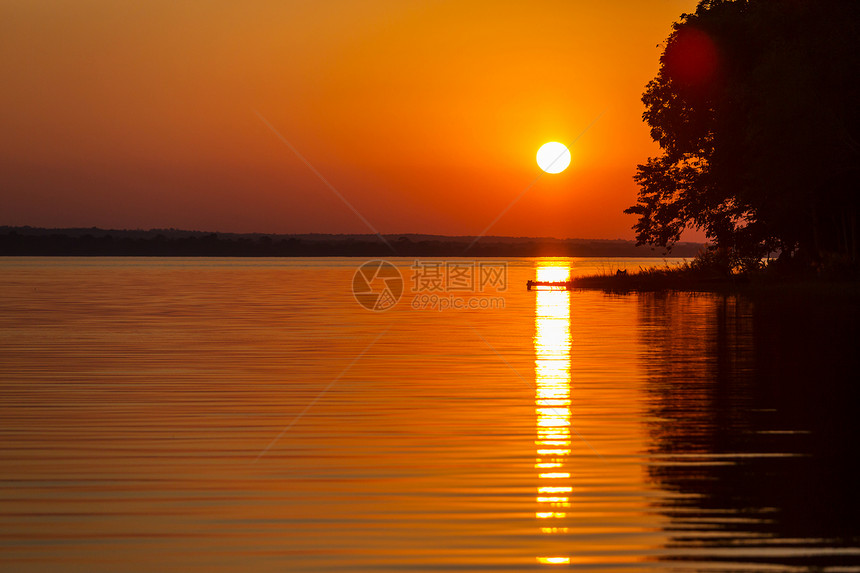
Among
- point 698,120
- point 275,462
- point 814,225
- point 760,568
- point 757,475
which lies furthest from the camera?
point 698,120

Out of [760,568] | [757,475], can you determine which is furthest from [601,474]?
[760,568]

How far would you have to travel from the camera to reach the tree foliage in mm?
42875

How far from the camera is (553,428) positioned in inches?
527

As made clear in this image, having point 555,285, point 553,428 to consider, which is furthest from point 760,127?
point 553,428

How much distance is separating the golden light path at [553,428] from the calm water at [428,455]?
50 millimetres

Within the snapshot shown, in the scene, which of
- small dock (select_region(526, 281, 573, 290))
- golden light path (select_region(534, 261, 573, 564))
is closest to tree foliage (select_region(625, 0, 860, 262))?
small dock (select_region(526, 281, 573, 290))

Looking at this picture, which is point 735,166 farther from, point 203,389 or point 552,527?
point 552,527

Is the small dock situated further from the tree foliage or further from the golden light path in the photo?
the golden light path

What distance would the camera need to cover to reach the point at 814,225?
1951 inches

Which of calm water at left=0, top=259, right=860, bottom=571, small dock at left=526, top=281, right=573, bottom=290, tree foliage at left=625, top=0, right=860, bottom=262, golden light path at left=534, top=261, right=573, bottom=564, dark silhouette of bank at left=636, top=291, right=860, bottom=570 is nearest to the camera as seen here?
calm water at left=0, top=259, right=860, bottom=571

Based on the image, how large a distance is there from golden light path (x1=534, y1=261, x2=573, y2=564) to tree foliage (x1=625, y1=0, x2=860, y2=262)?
18424 millimetres

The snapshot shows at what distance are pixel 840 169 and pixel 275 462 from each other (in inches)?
1533

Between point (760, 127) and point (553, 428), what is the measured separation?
3400 cm

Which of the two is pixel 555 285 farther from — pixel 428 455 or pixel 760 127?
pixel 428 455
